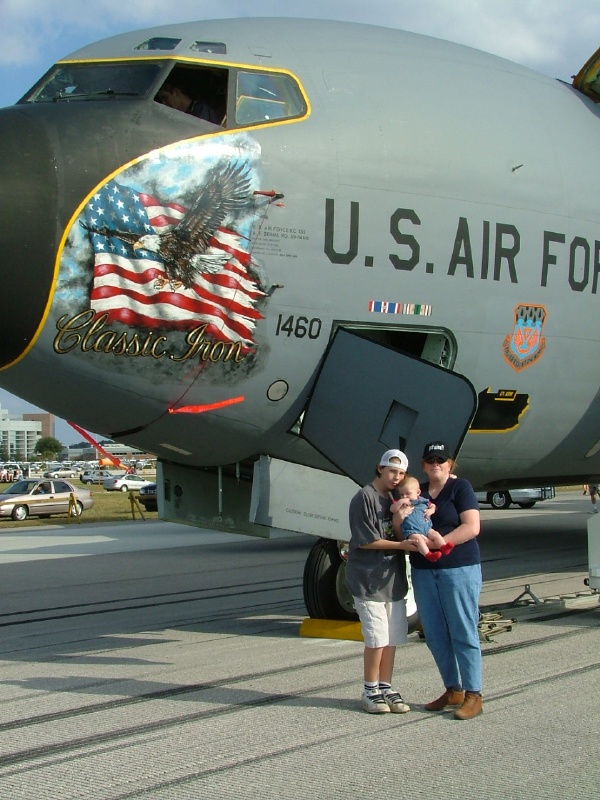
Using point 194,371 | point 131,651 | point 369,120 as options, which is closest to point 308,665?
point 131,651

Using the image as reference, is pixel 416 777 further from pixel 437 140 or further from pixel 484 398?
pixel 437 140

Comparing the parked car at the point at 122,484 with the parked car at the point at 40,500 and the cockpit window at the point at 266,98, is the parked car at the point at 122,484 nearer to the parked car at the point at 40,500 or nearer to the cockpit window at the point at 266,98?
the parked car at the point at 40,500

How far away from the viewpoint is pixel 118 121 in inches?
301

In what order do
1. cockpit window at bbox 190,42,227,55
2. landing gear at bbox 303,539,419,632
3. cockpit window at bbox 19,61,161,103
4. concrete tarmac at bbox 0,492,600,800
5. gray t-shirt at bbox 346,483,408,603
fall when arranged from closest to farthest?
1. concrete tarmac at bbox 0,492,600,800
2. gray t-shirt at bbox 346,483,408,603
3. cockpit window at bbox 19,61,161,103
4. cockpit window at bbox 190,42,227,55
5. landing gear at bbox 303,539,419,632

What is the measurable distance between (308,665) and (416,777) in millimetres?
3112

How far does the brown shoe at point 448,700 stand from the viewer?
265 inches

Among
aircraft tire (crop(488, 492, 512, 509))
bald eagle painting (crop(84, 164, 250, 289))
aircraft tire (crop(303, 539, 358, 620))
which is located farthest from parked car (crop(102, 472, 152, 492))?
bald eagle painting (crop(84, 164, 250, 289))

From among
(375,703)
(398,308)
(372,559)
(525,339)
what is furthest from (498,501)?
(375,703)

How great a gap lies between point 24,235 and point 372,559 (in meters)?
3.24

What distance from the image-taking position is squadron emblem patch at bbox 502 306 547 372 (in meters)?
9.27

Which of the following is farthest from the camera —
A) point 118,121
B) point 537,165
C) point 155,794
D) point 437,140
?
point 537,165

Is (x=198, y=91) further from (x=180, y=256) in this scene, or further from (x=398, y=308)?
(x=398, y=308)

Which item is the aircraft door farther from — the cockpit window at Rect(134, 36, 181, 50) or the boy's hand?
the cockpit window at Rect(134, 36, 181, 50)

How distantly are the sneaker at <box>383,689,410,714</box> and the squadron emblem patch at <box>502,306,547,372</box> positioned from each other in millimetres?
3615
